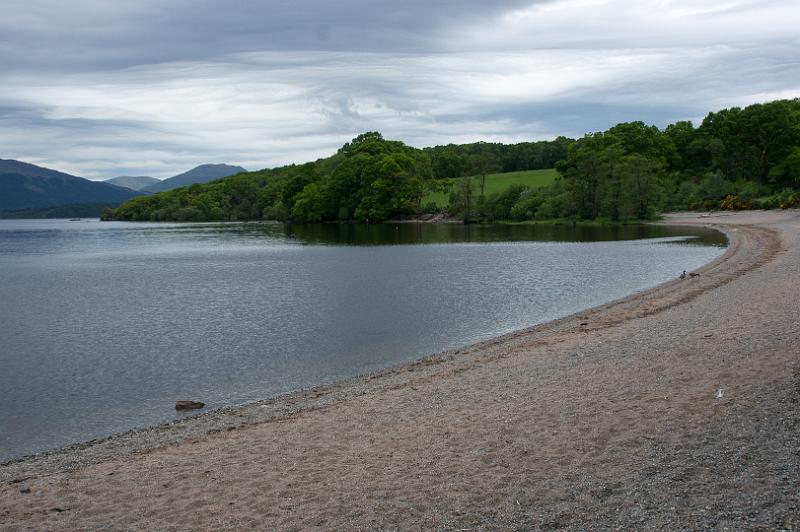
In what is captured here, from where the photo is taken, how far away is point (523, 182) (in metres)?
122

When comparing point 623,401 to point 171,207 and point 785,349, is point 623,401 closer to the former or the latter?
point 785,349

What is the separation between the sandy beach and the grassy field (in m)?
100

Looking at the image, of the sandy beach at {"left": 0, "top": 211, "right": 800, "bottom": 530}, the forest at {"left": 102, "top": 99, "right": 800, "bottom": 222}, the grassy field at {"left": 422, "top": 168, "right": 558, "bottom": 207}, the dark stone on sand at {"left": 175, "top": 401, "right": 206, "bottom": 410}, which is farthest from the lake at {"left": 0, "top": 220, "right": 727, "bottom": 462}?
the grassy field at {"left": 422, "top": 168, "right": 558, "bottom": 207}

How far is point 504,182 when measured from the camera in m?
126

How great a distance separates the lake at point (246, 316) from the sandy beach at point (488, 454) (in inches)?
111

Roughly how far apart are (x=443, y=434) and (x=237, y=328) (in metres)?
15.2

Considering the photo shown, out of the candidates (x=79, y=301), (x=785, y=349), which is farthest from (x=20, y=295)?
(x=785, y=349)

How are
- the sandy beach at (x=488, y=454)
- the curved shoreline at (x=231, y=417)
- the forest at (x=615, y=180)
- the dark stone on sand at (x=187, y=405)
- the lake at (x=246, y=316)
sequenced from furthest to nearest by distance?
1. the forest at (x=615, y=180)
2. the lake at (x=246, y=316)
3. the dark stone on sand at (x=187, y=405)
4. the curved shoreline at (x=231, y=417)
5. the sandy beach at (x=488, y=454)

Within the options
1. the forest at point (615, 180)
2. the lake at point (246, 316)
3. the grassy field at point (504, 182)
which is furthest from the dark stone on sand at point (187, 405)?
the grassy field at point (504, 182)

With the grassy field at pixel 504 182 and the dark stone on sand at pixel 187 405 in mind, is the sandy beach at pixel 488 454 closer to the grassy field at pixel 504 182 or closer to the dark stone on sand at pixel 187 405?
the dark stone on sand at pixel 187 405

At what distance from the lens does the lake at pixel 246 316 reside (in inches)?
637

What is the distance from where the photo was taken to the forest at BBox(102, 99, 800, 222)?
8988cm

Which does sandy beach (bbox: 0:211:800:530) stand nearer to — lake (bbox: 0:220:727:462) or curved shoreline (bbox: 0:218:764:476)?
curved shoreline (bbox: 0:218:764:476)

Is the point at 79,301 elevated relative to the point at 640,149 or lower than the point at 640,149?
lower
